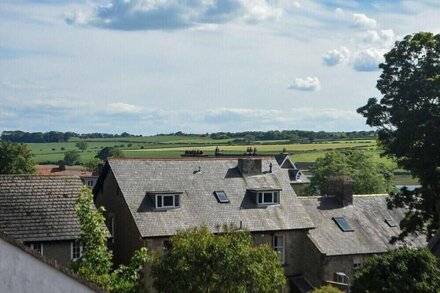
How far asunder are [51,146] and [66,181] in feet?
490

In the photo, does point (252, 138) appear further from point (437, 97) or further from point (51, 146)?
point (437, 97)

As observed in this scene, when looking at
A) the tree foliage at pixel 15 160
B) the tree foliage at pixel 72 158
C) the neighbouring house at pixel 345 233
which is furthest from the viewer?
the tree foliage at pixel 72 158

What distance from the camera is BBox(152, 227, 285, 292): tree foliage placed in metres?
28.4

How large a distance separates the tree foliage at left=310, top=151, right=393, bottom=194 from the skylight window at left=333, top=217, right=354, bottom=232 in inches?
1053

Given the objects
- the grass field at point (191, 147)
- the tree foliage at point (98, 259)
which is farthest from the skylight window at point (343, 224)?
the grass field at point (191, 147)

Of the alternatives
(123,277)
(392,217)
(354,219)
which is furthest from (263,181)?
(123,277)

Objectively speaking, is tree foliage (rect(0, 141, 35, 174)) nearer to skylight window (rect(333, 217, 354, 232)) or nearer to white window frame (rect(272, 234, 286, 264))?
skylight window (rect(333, 217, 354, 232))

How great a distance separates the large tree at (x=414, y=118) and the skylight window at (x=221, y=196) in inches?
377

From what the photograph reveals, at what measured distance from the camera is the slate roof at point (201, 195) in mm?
40125

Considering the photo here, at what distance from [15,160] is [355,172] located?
127ft

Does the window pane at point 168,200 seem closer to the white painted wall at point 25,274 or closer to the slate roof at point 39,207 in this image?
the slate roof at point 39,207

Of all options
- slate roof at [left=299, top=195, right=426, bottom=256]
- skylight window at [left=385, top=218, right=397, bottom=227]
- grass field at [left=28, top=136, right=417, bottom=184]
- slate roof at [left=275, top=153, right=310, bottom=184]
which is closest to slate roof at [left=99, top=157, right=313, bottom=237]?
slate roof at [left=299, top=195, right=426, bottom=256]

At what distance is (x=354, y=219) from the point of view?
4722 cm

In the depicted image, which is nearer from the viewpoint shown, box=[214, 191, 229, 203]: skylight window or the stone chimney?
box=[214, 191, 229, 203]: skylight window
